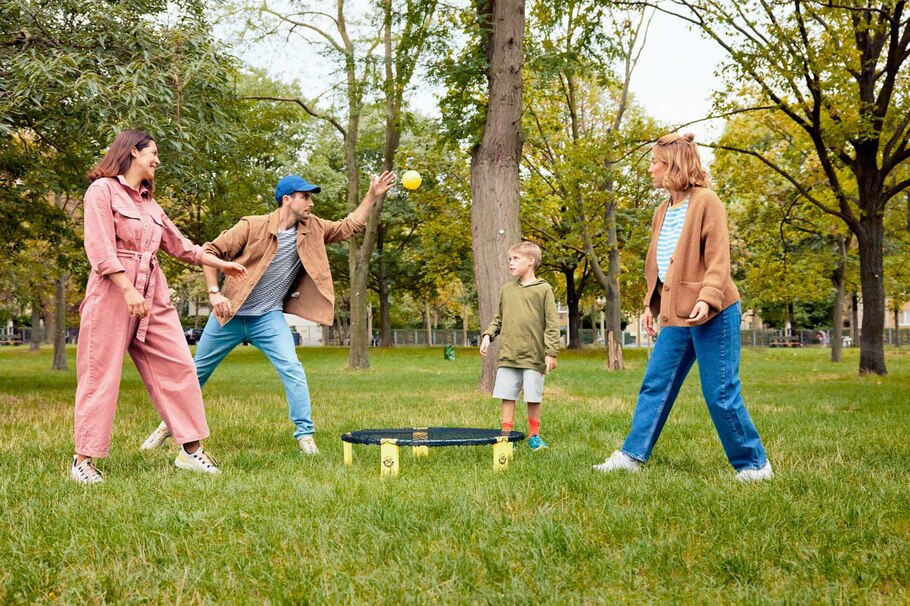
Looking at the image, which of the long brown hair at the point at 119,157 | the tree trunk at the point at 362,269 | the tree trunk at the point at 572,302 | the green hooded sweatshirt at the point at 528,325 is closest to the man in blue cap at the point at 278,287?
the long brown hair at the point at 119,157

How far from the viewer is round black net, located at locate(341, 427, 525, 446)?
16.8ft

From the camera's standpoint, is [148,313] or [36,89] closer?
[148,313]

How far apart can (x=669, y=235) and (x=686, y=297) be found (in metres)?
0.46

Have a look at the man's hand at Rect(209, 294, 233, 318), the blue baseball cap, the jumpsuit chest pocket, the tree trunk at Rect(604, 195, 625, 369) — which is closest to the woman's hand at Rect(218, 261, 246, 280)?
the man's hand at Rect(209, 294, 233, 318)

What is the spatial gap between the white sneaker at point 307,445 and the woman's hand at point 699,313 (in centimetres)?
288

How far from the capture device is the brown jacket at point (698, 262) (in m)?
5.01

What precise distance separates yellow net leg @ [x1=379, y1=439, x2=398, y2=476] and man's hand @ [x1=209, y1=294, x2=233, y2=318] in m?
1.82

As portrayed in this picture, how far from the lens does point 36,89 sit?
8961 millimetres

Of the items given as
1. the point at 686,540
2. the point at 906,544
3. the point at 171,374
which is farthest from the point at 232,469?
the point at 906,544

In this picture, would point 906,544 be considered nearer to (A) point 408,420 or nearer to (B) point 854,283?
(A) point 408,420

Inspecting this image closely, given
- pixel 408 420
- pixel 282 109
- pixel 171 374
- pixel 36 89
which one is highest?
pixel 282 109

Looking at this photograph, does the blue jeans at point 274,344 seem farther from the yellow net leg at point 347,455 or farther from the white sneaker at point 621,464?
the white sneaker at point 621,464

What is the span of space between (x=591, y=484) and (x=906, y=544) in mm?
1643

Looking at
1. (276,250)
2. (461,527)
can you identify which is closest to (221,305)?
(276,250)
